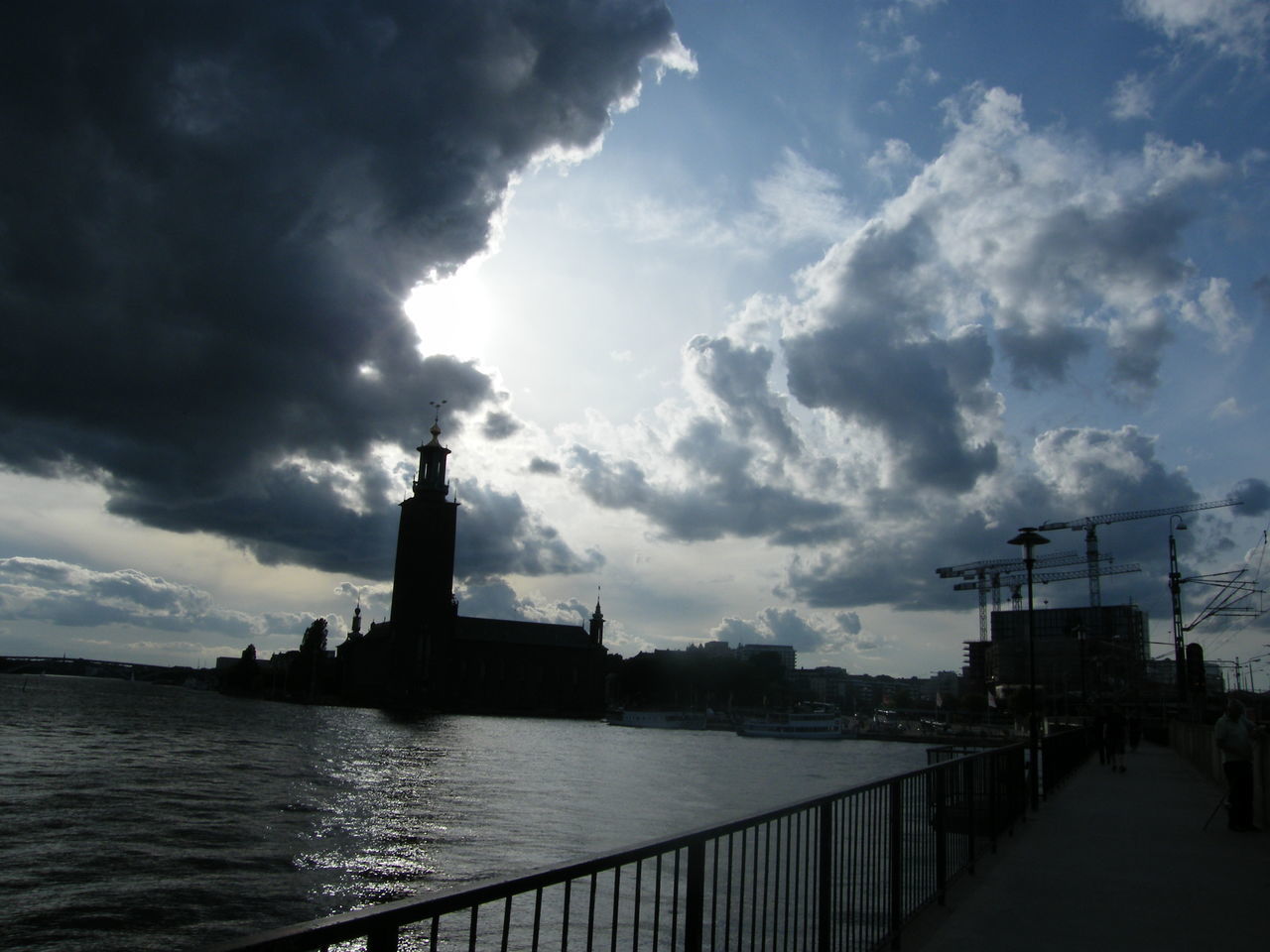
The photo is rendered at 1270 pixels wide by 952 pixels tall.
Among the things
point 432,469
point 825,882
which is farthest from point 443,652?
point 825,882

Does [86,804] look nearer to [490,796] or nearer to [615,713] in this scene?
[490,796]

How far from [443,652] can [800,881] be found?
137925mm

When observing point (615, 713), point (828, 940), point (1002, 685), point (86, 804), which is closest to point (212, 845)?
point (86, 804)

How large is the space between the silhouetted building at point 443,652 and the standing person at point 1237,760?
13028cm

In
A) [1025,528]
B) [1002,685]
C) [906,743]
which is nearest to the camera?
[1025,528]

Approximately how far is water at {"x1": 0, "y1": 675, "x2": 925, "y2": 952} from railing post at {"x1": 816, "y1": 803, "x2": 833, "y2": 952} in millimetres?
1659

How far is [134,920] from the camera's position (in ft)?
55.2

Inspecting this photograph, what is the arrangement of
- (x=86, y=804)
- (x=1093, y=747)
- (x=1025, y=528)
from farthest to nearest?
1. (x=1093, y=747)
2. (x=86, y=804)
3. (x=1025, y=528)

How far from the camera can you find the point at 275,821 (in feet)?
91.9

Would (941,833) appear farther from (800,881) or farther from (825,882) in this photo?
(825,882)

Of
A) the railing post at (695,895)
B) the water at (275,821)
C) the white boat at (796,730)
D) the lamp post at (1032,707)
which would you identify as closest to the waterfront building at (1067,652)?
the white boat at (796,730)

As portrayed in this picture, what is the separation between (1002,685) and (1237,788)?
178 m

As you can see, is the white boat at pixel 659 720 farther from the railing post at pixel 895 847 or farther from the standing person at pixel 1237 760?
the railing post at pixel 895 847

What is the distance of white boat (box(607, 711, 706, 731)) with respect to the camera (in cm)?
14812
